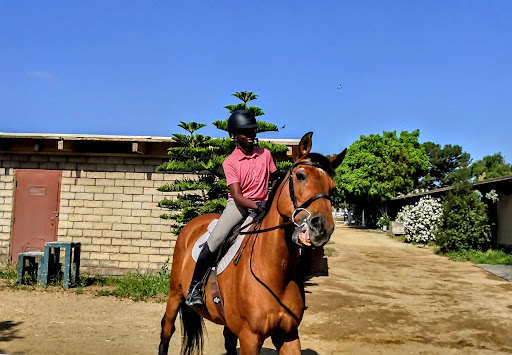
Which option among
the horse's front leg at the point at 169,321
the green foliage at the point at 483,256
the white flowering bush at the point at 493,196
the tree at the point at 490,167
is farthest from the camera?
the tree at the point at 490,167

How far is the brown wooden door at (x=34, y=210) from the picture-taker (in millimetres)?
12219

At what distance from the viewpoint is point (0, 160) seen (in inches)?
492

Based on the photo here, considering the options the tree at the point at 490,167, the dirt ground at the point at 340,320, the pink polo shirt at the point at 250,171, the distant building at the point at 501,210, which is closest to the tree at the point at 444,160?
the tree at the point at 490,167

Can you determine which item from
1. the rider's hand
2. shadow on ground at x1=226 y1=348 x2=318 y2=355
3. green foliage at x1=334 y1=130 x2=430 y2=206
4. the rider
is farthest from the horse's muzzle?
green foliage at x1=334 y1=130 x2=430 y2=206

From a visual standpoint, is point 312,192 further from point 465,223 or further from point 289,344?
point 465,223

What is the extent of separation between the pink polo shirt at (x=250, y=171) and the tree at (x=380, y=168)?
130 feet

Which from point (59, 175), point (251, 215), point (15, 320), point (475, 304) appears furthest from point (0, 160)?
point (475, 304)

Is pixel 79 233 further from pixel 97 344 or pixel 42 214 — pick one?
pixel 97 344

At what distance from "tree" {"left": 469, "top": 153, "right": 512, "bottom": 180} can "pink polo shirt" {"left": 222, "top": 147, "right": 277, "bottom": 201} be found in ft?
198

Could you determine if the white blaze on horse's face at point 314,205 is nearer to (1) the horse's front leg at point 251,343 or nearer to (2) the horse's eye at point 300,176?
(2) the horse's eye at point 300,176

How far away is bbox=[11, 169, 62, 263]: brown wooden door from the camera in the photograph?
12.2 metres

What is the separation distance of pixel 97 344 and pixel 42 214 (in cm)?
691

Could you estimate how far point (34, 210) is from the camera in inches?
484

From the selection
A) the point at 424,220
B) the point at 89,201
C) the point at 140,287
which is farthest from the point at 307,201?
the point at 424,220
